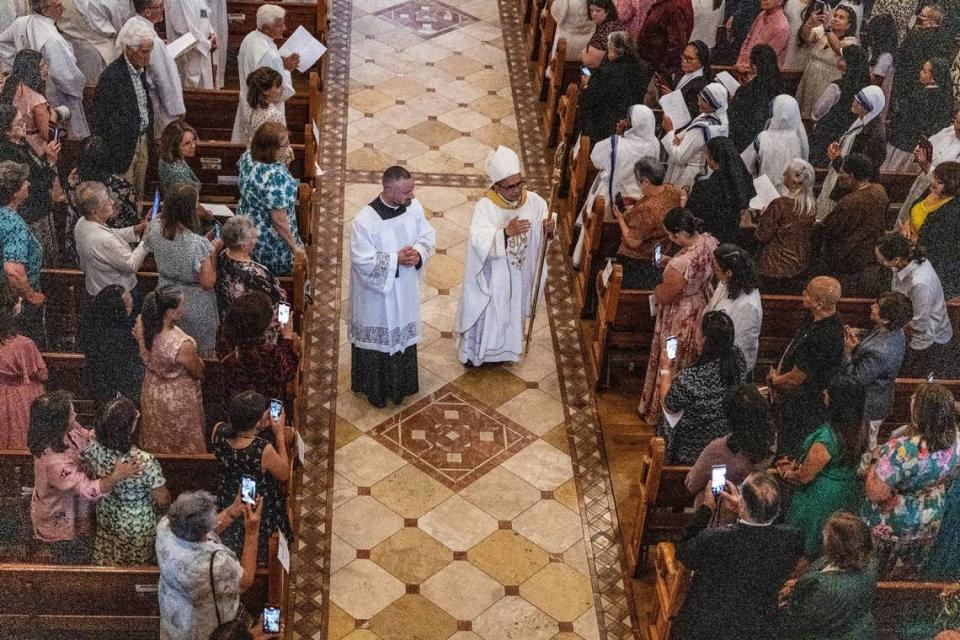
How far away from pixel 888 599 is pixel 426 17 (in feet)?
29.9

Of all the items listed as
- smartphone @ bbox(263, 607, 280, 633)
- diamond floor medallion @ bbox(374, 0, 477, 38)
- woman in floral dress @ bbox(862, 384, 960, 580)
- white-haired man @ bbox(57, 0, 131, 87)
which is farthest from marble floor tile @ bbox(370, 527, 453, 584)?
diamond floor medallion @ bbox(374, 0, 477, 38)

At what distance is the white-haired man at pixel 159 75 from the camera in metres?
8.29

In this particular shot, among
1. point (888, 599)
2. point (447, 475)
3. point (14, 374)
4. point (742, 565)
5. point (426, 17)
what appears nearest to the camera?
point (742, 565)

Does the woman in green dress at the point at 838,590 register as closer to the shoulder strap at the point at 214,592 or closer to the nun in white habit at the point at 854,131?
the shoulder strap at the point at 214,592

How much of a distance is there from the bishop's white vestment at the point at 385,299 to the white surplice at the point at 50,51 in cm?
272

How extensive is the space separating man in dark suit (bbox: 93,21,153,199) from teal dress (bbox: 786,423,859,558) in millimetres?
4835

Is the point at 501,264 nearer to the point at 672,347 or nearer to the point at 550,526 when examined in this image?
the point at 672,347

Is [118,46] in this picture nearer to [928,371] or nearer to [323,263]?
[323,263]

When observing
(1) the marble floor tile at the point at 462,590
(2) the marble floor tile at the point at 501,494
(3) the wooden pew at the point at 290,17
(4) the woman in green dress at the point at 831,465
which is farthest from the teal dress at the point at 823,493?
(3) the wooden pew at the point at 290,17

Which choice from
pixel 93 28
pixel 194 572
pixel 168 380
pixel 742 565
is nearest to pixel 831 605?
pixel 742 565

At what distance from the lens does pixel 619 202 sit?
27.8 feet

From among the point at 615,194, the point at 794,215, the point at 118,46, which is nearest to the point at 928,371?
the point at 794,215

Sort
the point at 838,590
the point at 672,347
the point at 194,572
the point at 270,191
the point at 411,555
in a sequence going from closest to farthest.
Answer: the point at 194,572 < the point at 838,590 < the point at 672,347 < the point at 411,555 < the point at 270,191

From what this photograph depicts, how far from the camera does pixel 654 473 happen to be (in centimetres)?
628
